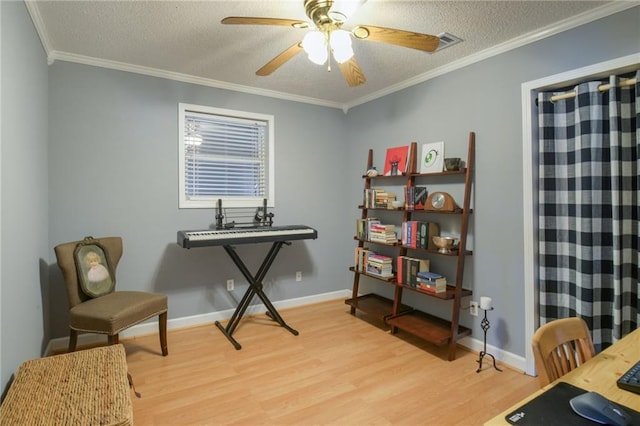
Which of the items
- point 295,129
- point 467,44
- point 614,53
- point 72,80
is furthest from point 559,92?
point 72,80

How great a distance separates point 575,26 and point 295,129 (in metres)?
2.57

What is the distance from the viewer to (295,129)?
3.82m

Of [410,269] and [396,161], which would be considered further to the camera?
[396,161]

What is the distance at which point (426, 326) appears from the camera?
2869 millimetres

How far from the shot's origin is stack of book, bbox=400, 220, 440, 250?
114 inches

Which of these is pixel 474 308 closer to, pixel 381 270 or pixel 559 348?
pixel 381 270

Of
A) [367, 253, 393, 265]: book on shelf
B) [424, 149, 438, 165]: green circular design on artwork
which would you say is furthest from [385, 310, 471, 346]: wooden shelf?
[424, 149, 438, 165]: green circular design on artwork

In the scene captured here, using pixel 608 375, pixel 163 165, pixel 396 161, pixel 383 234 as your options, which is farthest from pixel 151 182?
pixel 608 375

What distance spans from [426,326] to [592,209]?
4.92 ft

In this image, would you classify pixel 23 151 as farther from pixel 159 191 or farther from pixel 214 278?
pixel 214 278

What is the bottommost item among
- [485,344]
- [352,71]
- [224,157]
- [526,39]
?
[485,344]

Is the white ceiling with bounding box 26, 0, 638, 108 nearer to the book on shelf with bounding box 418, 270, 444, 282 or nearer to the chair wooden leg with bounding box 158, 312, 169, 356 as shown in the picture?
the book on shelf with bounding box 418, 270, 444, 282

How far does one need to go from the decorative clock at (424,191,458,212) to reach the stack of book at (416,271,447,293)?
56 centimetres

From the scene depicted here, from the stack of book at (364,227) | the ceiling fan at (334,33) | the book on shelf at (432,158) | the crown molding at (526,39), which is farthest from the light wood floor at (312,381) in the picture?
the crown molding at (526,39)
